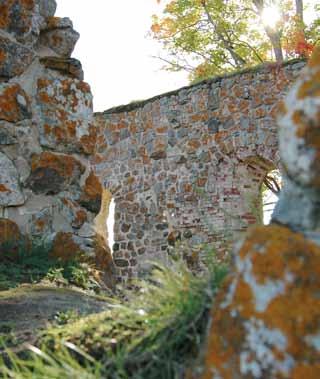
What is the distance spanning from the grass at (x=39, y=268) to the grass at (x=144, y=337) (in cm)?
160

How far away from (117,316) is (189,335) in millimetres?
395

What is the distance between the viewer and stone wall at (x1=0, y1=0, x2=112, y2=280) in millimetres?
4094

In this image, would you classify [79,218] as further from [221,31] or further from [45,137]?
[221,31]

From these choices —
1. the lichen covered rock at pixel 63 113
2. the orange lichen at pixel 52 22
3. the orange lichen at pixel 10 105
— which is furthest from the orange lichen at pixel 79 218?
the orange lichen at pixel 52 22

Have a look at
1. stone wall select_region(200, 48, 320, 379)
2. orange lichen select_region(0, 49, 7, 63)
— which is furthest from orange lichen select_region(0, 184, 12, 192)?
stone wall select_region(200, 48, 320, 379)

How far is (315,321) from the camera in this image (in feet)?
4.63

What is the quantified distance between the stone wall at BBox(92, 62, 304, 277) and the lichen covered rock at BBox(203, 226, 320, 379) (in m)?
6.99

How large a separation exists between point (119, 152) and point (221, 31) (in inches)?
295

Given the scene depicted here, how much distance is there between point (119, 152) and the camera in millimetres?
10773

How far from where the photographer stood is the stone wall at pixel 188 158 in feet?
30.2

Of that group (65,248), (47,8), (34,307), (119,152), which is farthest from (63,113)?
(119,152)

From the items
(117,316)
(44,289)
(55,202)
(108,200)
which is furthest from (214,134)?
(117,316)

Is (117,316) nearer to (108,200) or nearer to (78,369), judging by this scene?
(78,369)

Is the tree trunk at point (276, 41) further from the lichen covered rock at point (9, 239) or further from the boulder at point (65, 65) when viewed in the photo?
the lichen covered rock at point (9, 239)
